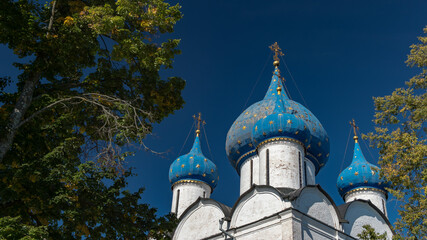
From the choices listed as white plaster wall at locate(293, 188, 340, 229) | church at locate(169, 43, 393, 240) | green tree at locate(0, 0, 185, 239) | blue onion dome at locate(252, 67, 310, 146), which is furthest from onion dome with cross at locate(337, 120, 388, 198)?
green tree at locate(0, 0, 185, 239)

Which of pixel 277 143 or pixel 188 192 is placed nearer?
pixel 277 143

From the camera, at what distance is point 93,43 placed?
643 cm

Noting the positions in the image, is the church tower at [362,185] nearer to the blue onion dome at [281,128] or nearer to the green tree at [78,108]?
the blue onion dome at [281,128]

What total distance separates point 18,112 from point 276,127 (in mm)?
7925

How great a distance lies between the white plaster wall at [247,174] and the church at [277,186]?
37 mm

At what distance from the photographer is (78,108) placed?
658 cm

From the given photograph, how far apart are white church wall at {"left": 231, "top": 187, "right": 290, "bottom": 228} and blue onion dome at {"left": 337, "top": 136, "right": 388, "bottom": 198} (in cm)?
489

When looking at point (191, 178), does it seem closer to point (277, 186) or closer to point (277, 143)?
point (277, 143)

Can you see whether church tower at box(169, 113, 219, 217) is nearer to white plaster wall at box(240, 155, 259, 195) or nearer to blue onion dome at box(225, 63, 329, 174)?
blue onion dome at box(225, 63, 329, 174)

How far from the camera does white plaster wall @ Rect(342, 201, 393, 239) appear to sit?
11.9m

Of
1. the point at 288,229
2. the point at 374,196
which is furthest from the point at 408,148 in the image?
the point at 374,196

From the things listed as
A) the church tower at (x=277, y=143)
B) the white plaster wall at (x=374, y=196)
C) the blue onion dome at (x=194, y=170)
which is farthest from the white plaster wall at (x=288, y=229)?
the blue onion dome at (x=194, y=170)

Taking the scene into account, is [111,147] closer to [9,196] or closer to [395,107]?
[9,196]

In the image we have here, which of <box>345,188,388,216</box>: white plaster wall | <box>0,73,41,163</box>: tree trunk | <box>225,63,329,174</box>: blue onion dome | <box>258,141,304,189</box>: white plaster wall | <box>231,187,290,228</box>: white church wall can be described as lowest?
<box>0,73,41,163</box>: tree trunk
